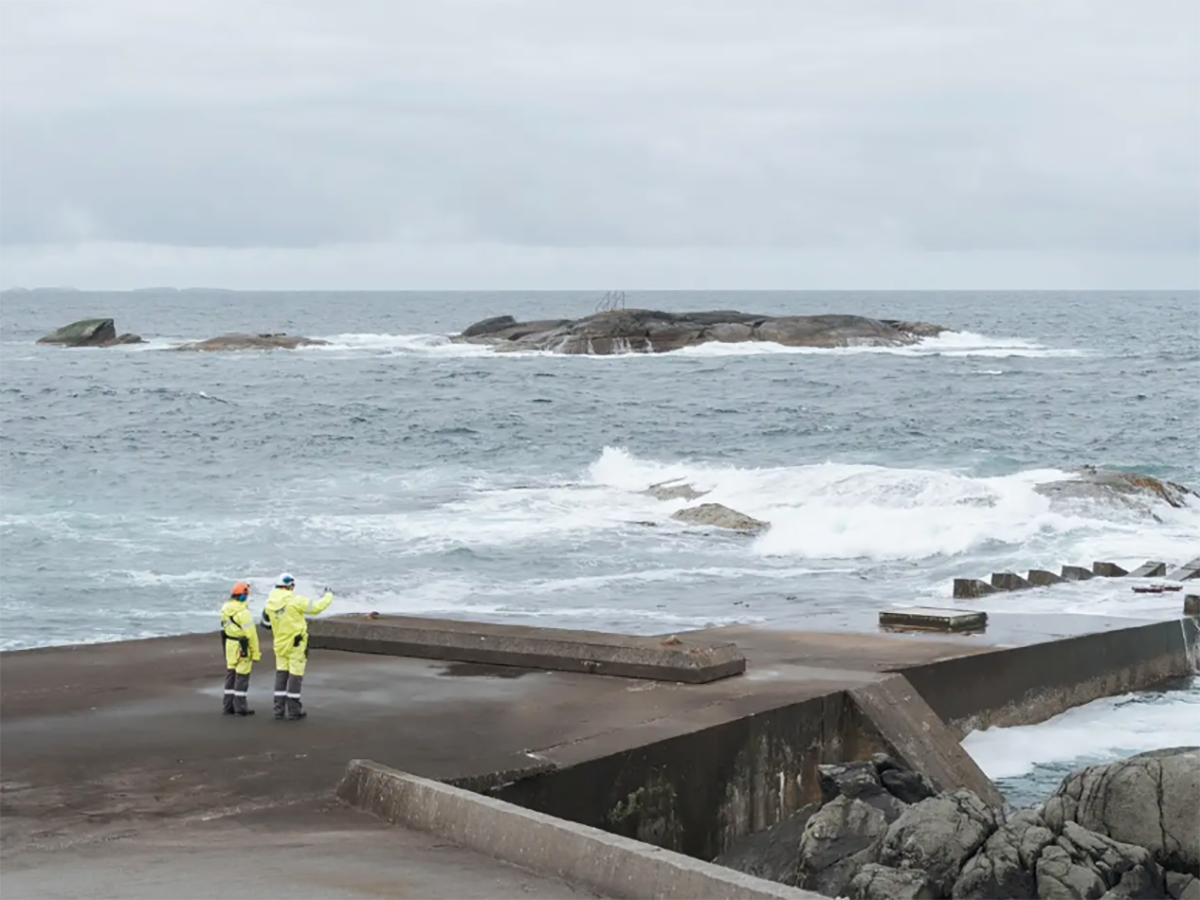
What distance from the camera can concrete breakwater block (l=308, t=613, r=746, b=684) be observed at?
1262 cm

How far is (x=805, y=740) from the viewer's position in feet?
38.4

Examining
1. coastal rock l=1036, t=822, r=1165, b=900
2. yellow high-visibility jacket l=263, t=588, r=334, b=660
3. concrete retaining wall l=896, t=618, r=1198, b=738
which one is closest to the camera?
coastal rock l=1036, t=822, r=1165, b=900

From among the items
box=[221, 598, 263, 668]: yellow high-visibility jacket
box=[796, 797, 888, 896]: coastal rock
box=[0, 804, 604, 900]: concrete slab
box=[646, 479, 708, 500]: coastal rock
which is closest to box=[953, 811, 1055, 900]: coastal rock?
box=[796, 797, 888, 896]: coastal rock

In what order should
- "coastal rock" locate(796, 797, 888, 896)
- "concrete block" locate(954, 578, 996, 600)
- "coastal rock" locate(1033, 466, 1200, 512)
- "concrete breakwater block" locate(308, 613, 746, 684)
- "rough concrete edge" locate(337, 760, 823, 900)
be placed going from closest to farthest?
"rough concrete edge" locate(337, 760, 823, 900) → "coastal rock" locate(796, 797, 888, 896) → "concrete breakwater block" locate(308, 613, 746, 684) → "concrete block" locate(954, 578, 996, 600) → "coastal rock" locate(1033, 466, 1200, 512)

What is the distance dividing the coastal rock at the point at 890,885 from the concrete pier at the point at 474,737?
1.36m

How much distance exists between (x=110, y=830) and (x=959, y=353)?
83433mm

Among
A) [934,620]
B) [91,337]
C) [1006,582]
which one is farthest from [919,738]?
[91,337]

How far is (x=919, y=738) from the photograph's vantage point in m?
12.0

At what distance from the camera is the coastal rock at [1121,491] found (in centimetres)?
3066

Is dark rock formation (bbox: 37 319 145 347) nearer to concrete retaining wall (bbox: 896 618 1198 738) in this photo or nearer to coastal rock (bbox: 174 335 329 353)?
coastal rock (bbox: 174 335 329 353)

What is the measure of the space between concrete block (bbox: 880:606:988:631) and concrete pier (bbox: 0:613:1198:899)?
621 mm

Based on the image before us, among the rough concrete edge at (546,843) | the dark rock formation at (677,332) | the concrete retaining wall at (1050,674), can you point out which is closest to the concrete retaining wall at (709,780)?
the rough concrete edge at (546,843)

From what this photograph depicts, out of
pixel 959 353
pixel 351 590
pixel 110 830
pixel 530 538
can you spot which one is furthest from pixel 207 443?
pixel 959 353

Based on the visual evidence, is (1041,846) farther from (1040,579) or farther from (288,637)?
(1040,579)
